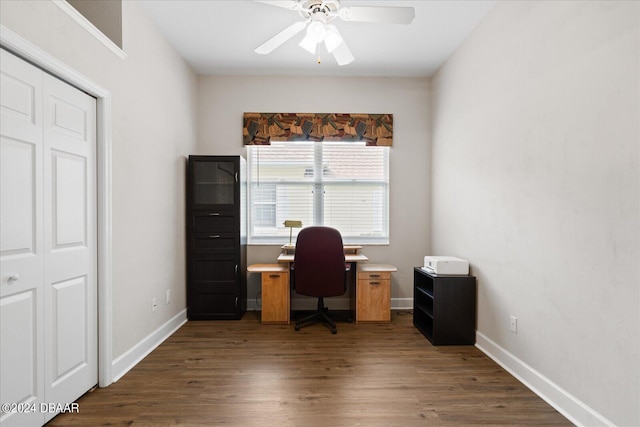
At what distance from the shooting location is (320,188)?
13.9 feet

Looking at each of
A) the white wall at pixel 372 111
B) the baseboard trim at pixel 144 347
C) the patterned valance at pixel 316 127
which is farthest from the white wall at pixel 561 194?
the baseboard trim at pixel 144 347

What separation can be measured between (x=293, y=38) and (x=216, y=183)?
1730mm

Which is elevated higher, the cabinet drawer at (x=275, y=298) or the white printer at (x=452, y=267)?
the white printer at (x=452, y=267)

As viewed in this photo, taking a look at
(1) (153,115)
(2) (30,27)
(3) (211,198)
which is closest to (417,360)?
(3) (211,198)

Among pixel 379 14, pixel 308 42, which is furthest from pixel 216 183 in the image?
A: pixel 379 14

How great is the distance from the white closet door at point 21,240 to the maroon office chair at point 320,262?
2.03 metres

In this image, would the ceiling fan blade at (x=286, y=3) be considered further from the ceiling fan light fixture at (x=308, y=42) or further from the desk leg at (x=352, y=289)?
the desk leg at (x=352, y=289)

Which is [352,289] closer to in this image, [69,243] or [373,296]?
[373,296]

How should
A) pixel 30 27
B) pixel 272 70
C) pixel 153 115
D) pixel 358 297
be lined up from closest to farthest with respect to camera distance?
pixel 30 27 < pixel 153 115 < pixel 358 297 < pixel 272 70

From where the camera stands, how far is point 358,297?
11.9 ft

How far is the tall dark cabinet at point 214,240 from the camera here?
11.9 ft

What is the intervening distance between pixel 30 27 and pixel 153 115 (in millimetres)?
1264

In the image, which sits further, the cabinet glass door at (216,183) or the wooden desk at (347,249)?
the wooden desk at (347,249)

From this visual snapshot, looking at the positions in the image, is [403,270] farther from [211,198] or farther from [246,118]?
[246,118]
